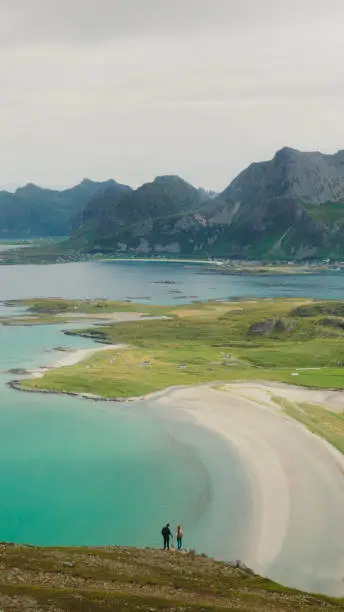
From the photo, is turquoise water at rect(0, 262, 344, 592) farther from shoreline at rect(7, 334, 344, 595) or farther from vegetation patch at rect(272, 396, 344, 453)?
vegetation patch at rect(272, 396, 344, 453)

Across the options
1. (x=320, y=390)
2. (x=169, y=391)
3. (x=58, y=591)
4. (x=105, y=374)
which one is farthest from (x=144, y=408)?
(x=58, y=591)

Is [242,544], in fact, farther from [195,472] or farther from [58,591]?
[58,591]

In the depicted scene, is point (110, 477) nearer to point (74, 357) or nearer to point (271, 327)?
point (74, 357)

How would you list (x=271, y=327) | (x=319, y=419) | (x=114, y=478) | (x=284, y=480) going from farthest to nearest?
(x=271, y=327) → (x=319, y=419) → (x=114, y=478) → (x=284, y=480)

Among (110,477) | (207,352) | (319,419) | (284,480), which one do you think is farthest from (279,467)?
(207,352)

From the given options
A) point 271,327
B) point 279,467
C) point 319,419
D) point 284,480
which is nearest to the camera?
point 284,480

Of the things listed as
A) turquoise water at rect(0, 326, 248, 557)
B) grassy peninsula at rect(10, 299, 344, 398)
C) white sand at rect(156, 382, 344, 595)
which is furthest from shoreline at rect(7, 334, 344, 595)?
grassy peninsula at rect(10, 299, 344, 398)

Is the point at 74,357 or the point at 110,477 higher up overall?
the point at 74,357
